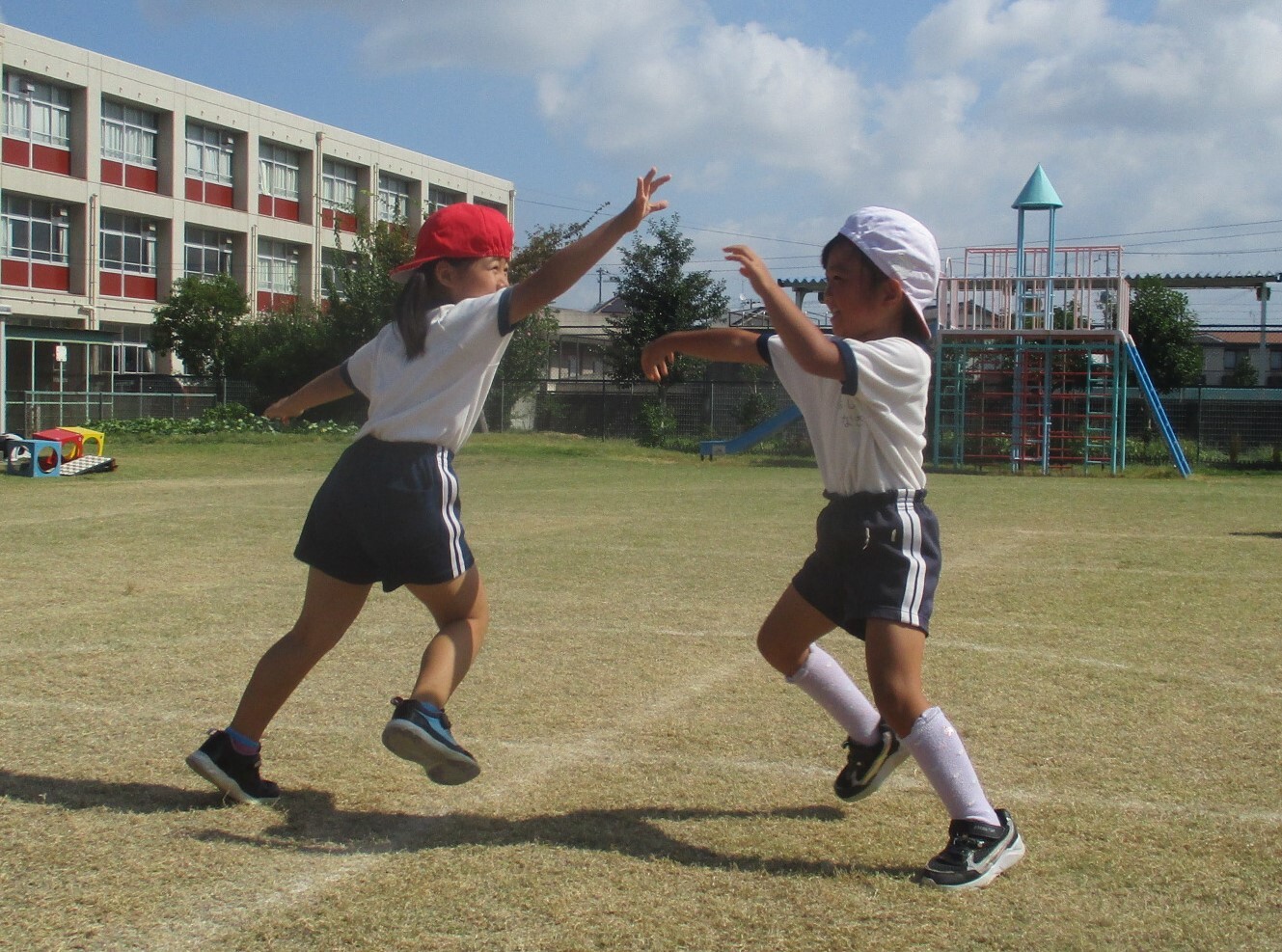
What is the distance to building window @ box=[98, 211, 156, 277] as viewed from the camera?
143 ft

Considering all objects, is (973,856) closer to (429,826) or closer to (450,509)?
(429,826)

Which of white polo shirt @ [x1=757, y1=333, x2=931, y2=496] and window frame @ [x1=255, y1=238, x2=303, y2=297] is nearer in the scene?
white polo shirt @ [x1=757, y1=333, x2=931, y2=496]

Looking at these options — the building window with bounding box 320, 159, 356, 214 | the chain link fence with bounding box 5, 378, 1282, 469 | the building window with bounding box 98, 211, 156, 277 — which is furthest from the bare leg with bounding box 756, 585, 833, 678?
the building window with bounding box 320, 159, 356, 214

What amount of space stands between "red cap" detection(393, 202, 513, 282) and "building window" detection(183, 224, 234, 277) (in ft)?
150

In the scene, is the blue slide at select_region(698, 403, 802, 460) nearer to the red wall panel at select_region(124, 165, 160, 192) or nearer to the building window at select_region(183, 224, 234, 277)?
the building window at select_region(183, 224, 234, 277)

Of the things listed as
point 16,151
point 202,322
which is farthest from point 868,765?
point 16,151

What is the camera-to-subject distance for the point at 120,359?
149ft

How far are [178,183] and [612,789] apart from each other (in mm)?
46091

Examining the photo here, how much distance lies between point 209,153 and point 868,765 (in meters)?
48.4

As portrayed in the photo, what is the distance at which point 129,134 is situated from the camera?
43.8 m

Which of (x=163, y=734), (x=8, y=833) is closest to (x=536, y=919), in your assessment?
(x=8, y=833)

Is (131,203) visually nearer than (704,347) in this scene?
No

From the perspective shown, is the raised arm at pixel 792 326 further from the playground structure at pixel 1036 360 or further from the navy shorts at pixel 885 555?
the playground structure at pixel 1036 360

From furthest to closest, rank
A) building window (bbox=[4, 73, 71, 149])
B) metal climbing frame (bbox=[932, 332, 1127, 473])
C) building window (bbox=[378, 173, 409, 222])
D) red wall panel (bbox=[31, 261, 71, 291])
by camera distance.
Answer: building window (bbox=[378, 173, 409, 222]), red wall panel (bbox=[31, 261, 71, 291]), building window (bbox=[4, 73, 71, 149]), metal climbing frame (bbox=[932, 332, 1127, 473])
